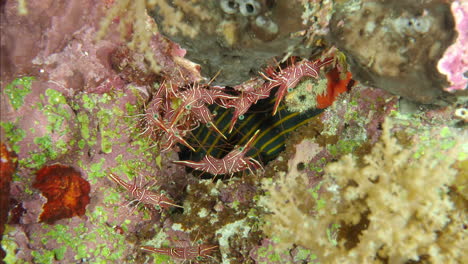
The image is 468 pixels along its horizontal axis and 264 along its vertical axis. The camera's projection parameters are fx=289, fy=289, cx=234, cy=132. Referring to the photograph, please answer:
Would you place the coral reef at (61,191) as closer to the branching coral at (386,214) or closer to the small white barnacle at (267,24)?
the branching coral at (386,214)

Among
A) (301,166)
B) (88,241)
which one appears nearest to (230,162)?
(301,166)


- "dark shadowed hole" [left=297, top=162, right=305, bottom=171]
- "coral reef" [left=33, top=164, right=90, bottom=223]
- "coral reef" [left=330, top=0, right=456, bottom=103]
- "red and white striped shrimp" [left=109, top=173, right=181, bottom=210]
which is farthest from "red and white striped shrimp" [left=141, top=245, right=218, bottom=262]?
"coral reef" [left=330, top=0, right=456, bottom=103]

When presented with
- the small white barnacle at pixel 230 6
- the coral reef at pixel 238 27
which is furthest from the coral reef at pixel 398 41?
the small white barnacle at pixel 230 6

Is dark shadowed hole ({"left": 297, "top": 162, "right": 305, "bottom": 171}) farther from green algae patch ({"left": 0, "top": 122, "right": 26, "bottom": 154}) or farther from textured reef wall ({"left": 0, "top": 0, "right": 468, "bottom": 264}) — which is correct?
green algae patch ({"left": 0, "top": 122, "right": 26, "bottom": 154})

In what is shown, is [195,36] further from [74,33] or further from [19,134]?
[19,134]

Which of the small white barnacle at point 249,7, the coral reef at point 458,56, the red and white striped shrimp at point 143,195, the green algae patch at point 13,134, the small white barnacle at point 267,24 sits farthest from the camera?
the red and white striped shrimp at point 143,195

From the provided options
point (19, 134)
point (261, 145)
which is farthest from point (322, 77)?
point (19, 134)

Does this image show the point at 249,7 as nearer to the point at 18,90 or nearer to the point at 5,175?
the point at 18,90
